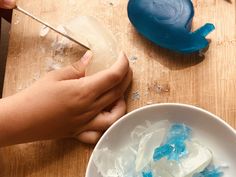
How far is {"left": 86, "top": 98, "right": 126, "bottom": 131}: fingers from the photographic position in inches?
26.9

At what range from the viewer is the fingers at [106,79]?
26.8 inches

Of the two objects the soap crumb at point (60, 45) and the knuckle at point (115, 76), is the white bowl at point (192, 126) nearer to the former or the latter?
the knuckle at point (115, 76)

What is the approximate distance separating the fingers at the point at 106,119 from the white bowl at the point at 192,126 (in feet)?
0.08

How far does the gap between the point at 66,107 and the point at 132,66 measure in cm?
14

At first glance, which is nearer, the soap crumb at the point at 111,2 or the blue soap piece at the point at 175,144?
the blue soap piece at the point at 175,144

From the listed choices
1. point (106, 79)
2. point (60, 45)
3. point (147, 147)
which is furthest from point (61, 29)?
point (147, 147)

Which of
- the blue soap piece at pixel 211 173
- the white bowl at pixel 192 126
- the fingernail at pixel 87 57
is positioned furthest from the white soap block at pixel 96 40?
the blue soap piece at pixel 211 173

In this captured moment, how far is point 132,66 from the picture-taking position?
28.5 inches

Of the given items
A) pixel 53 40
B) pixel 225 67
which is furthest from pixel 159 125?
pixel 53 40

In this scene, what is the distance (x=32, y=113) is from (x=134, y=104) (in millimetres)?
168

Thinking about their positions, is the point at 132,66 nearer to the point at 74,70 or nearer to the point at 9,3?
the point at 74,70

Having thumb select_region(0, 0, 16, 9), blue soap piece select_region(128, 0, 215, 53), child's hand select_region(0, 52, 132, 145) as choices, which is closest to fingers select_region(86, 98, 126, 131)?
child's hand select_region(0, 52, 132, 145)

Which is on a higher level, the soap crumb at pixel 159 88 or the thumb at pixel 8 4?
the thumb at pixel 8 4

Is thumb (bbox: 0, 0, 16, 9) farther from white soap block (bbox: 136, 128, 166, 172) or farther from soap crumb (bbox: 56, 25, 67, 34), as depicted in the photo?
white soap block (bbox: 136, 128, 166, 172)
